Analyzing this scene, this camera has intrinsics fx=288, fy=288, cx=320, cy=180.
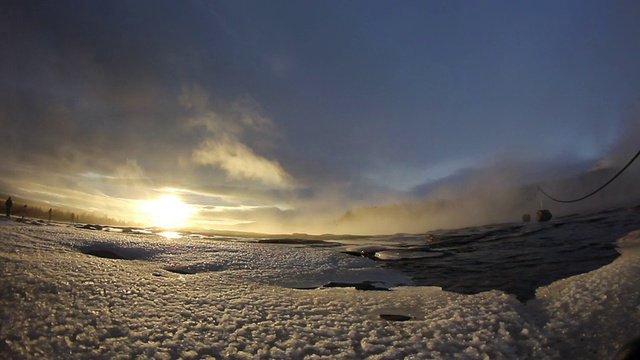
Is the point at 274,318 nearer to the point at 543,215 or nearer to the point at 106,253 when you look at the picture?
the point at 106,253

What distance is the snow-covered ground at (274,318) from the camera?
7.87 feet

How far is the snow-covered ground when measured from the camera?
7.87 feet

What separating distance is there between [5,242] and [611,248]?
13.4m

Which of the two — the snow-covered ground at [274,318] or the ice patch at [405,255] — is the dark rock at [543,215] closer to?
the ice patch at [405,255]

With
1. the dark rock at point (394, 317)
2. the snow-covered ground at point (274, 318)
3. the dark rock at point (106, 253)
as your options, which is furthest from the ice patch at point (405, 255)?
the dark rock at point (106, 253)

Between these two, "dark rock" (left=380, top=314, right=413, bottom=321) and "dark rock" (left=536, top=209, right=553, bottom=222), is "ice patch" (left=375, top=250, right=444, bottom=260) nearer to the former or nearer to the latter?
"dark rock" (left=380, top=314, right=413, bottom=321)

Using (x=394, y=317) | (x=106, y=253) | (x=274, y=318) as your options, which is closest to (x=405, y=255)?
(x=394, y=317)

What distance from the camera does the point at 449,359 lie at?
244cm

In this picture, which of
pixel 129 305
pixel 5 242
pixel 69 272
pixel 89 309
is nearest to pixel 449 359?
pixel 129 305

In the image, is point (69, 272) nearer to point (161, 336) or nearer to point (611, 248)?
point (161, 336)

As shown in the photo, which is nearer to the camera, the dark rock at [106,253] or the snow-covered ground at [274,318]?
the snow-covered ground at [274,318]

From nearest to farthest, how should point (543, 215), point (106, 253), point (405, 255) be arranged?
point (106, 253) < point (405, 255) < point (543, 215)

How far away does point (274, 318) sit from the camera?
3182 mm

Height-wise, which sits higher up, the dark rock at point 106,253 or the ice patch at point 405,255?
the dark rock at point 106,253
